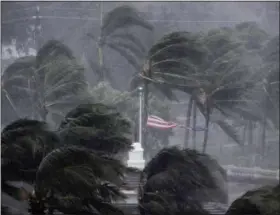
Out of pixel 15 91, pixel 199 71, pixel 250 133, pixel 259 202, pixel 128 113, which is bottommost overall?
pixel 259 202

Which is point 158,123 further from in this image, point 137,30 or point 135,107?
point 137,30

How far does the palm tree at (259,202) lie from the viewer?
10.5ft

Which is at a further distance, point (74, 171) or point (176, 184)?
point (176, 184)

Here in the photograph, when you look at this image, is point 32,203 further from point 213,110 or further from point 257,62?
point 257,62

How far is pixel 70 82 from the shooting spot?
10.8 feet

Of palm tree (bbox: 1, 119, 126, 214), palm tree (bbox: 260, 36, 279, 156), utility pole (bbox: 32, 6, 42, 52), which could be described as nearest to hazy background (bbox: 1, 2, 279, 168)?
utility pole (bbox: 32, 6, 42, 52)

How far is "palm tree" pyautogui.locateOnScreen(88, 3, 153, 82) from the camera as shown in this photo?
334 cm

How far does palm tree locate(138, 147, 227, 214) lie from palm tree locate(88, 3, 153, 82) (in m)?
0.59

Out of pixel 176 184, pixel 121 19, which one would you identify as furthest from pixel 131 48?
pixel 176 184

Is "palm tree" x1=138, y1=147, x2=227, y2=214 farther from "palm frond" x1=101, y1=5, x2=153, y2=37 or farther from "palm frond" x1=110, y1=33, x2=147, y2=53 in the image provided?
"palm frond" x1=101, y1=5, x2=153, y2=37

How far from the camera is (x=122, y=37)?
11.1ft

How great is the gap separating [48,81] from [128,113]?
20.4 inches

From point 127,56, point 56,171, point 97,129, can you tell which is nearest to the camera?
point 56,171

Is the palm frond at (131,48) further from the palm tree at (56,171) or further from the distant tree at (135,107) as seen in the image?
the palm tree at (56,171)
